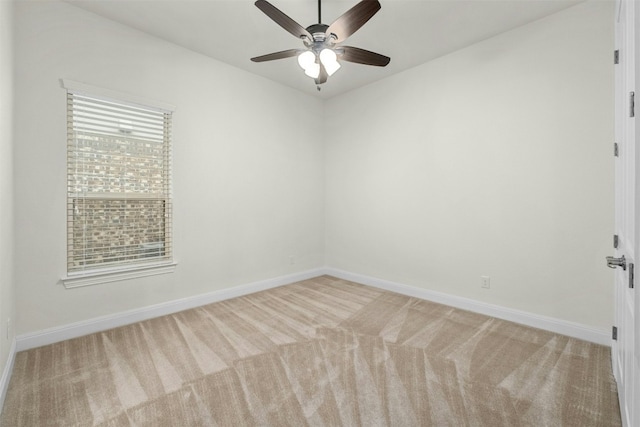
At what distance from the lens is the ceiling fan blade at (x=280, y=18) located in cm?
195

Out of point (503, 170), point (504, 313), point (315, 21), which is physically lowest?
point (504, 313)

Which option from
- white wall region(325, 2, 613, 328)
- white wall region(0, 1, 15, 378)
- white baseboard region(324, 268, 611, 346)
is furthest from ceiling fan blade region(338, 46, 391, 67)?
white baseboard region(324, 268, 611, 346)

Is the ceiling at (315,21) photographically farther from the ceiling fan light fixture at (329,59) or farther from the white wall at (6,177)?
the white wall at (6,177)

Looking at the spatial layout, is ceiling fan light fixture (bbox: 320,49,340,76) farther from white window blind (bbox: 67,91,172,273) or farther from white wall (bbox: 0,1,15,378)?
white wall (bbox: 0,1,15,378)

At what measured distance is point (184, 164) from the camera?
344 cm

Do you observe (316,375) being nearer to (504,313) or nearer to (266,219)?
(504,313)

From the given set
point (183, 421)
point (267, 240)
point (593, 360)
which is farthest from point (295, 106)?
point (593, 360)

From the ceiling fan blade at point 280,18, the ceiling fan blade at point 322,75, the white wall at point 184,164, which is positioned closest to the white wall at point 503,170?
the white wall at point 184,164

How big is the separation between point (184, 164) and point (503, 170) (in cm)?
357

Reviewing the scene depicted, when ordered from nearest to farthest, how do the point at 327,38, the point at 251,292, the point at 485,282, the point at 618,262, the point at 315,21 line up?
the point at 618,262, the point at 327,38, the point at 315,21, the point at 485,282, the point at 251,292

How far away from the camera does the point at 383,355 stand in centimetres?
240

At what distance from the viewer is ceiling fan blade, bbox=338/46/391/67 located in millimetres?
2443

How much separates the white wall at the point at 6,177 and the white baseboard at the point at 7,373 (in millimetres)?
50

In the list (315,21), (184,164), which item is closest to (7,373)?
(184,164)
